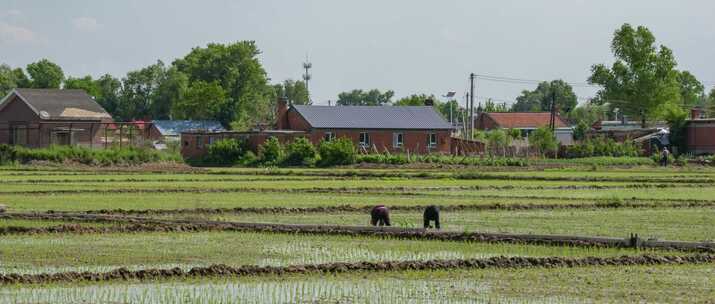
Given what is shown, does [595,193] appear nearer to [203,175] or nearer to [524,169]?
[203,175]

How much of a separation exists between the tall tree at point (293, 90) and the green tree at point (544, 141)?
82386mm

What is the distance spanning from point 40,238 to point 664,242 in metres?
12.5

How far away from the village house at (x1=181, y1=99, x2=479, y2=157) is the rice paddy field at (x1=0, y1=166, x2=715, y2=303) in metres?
43.0

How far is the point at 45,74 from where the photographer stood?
151 m

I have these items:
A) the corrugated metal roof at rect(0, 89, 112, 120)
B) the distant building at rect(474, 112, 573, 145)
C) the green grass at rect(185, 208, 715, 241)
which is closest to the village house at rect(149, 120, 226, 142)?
the corrugated metal roof at rect(0, 89, 112, 120)

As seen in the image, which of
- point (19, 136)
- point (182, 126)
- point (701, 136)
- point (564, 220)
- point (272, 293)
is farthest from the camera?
point (182, 126)

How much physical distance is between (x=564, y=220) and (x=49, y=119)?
63.3m

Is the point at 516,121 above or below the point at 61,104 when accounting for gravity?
below

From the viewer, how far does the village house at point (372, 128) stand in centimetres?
8931

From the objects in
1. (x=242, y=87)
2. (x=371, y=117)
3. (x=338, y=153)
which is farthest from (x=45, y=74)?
(x=338, y=153)

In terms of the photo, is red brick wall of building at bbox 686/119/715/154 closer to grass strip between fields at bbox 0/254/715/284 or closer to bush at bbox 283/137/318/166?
bush at bbox 283/137/318/166

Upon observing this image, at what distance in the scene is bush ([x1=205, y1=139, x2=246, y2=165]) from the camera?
81125 millimetres

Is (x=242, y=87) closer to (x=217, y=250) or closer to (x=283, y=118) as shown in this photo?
(x=283, y=118)

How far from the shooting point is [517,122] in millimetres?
139125
